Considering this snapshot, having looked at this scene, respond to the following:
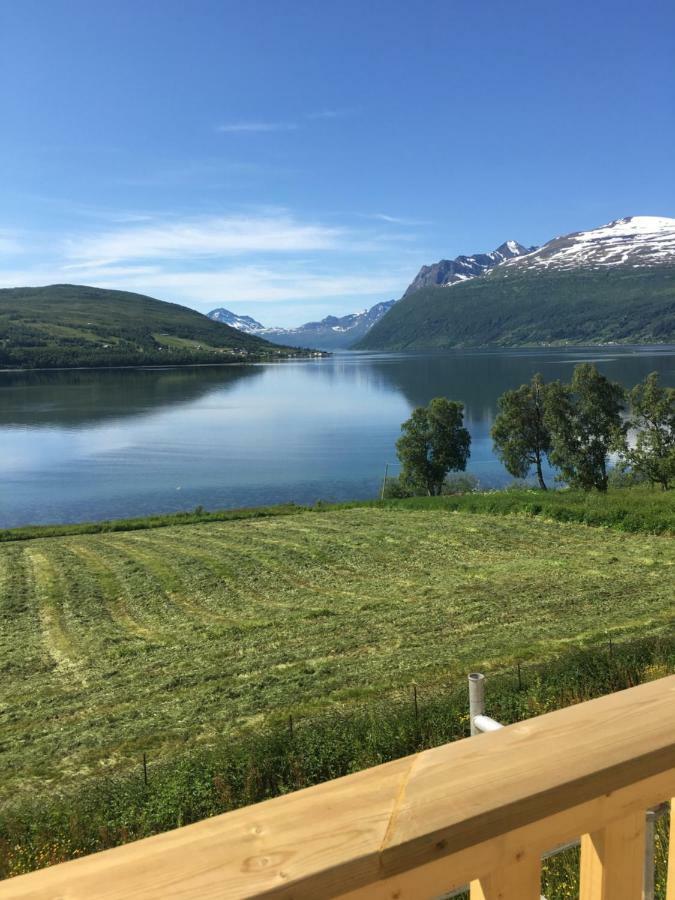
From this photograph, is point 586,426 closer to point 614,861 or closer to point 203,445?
point 614,861

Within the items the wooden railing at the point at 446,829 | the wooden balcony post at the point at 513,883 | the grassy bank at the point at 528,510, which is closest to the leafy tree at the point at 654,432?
the grassy bank at the point at 528,510

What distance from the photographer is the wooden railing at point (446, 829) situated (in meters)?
1.36

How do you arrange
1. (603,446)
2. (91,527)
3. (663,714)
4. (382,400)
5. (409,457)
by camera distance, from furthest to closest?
(382,400), (409,457), (603,446), (91,527), (663,714)

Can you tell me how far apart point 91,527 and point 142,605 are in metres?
24.7

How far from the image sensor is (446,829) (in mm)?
1499

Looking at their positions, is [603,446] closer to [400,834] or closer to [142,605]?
[142,605]

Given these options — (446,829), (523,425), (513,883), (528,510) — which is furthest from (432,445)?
(446,829)

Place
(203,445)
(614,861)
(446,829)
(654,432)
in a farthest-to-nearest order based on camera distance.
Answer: (203,445)
(654,432)
(614,861)
(446,829)

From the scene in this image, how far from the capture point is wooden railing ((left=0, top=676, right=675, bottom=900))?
136 centimetres

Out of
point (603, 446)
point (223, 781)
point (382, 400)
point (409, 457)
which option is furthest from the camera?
point (382, 400)

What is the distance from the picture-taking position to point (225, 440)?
104562 millimetres

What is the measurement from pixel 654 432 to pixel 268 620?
37062mm

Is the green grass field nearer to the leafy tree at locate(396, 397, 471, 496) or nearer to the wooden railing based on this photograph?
the wooden railing

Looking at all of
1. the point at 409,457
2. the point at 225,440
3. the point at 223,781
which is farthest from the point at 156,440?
the point at 223,781
